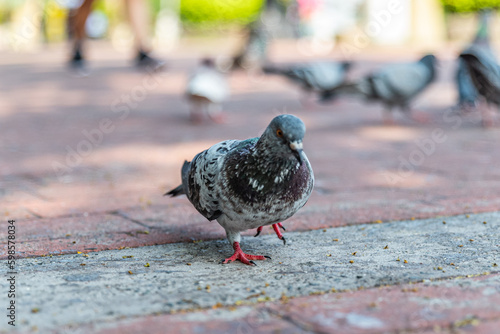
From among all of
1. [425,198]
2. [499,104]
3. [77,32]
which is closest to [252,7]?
[77,32]

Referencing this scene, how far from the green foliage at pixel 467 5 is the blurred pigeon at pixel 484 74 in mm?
18362

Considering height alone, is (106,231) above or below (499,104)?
below

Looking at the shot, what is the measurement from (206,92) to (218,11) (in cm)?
2612

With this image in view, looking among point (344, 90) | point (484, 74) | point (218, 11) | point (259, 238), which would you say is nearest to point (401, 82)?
point (344, 90)

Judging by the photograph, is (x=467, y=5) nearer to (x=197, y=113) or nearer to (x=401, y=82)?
(x=401, y=82)

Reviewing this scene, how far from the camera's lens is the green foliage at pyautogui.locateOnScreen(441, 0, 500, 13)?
24078 mm

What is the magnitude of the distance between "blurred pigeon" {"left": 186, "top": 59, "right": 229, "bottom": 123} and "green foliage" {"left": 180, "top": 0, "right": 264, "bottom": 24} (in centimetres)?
2500

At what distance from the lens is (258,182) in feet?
9.57

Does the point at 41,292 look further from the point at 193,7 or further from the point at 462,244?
the point at 193,7

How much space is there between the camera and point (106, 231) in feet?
12.1

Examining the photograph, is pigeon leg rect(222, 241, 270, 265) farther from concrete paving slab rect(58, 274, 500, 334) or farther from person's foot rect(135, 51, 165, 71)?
person's foot rect(135, 51, 165, 71)

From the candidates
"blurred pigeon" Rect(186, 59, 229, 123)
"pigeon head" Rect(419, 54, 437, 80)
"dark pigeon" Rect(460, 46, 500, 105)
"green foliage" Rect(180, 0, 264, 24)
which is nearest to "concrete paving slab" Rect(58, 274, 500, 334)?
"dark pigeon" Rect(460, 46, 500, 105)

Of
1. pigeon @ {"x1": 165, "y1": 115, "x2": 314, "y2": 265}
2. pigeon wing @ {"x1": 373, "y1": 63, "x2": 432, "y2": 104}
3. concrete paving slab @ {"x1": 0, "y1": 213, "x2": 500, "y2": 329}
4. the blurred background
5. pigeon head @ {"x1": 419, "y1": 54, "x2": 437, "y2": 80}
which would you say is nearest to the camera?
concrete paving slab @ {"x1": 0, "y1": 213, "x2": 500, "y2": 329}

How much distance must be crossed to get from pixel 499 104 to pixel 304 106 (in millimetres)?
3253
